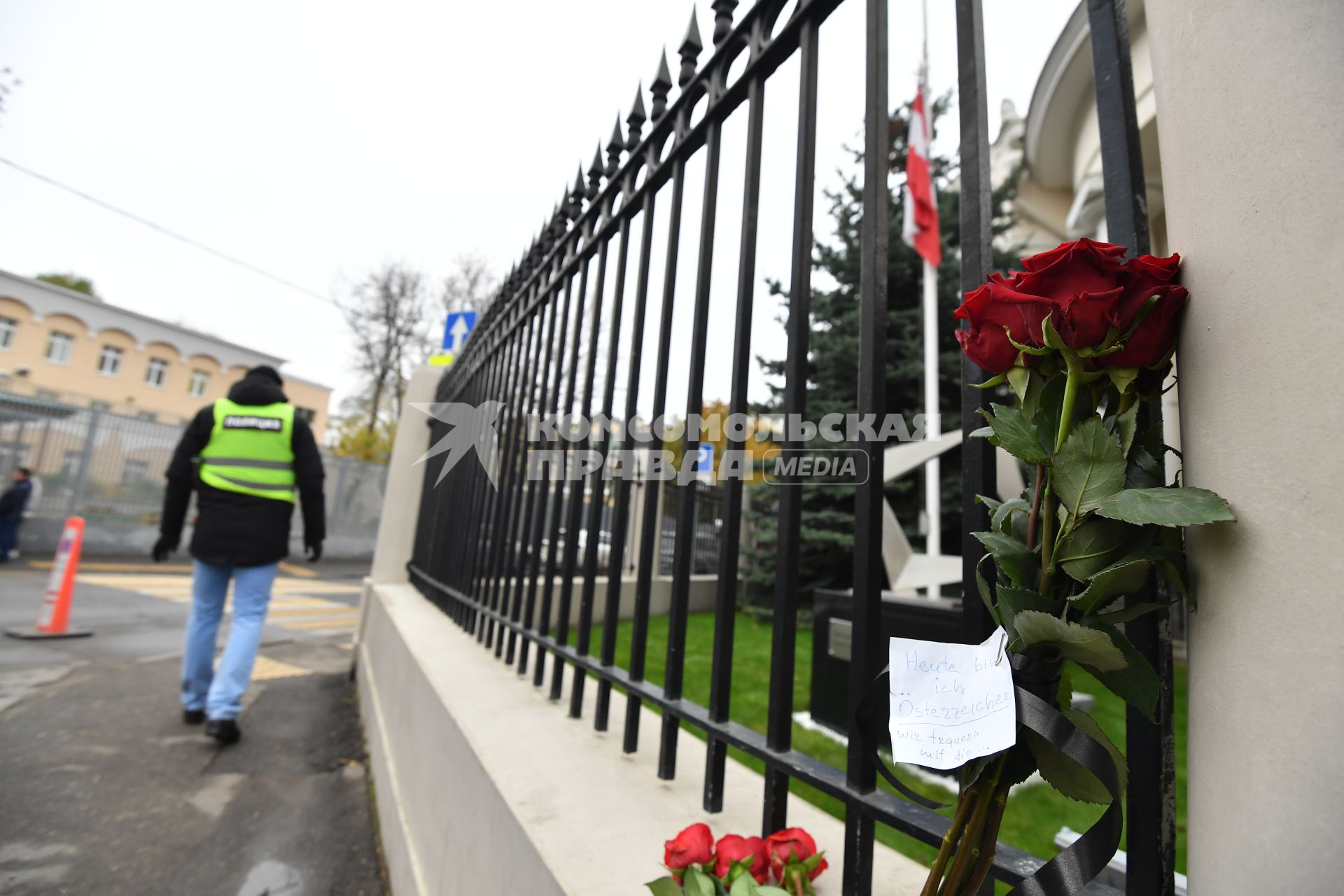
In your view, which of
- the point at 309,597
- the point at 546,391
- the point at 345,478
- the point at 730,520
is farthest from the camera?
the point at 345,478

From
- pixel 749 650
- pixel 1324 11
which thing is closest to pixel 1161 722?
pixel 1324 11

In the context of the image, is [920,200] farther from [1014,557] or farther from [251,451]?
[1014,557]

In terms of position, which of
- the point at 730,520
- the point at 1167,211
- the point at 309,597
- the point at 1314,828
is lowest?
the point at 309,597

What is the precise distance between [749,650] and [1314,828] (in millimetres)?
4884

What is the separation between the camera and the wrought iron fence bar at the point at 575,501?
6.17 feet

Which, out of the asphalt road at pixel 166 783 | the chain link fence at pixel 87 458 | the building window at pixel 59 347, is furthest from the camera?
the building window at pixel 59 347

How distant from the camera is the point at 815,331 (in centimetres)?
751

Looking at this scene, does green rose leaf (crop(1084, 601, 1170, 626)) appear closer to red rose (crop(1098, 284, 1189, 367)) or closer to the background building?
red rose (crop(1098, 284, 1189, 367))

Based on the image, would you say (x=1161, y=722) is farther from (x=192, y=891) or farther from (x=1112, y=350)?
(x=192, y=891)

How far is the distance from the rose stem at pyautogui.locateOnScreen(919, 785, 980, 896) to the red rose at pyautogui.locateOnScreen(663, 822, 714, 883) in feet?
1.18

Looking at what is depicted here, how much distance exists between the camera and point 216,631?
3.37 metres

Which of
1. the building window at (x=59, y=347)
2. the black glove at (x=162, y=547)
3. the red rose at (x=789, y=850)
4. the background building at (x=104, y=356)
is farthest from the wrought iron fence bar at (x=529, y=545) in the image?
the building window at (x=59, y=347)

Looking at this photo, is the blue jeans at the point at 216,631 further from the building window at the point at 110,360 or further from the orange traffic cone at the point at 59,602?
the building window at the point at 110,360

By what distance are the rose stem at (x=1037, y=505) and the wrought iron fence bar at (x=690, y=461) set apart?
813mm
